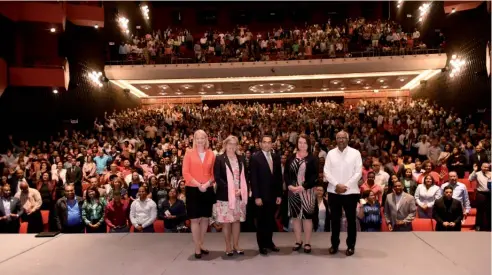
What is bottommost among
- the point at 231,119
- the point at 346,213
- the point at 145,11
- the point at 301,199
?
the point at 346,213

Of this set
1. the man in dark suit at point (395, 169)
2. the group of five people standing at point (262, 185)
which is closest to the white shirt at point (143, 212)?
the group of five people standing at point (262, 185)

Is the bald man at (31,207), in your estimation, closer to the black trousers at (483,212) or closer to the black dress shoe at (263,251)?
the black dress shoe at (263,251)

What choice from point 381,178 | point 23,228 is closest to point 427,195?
point 381,178

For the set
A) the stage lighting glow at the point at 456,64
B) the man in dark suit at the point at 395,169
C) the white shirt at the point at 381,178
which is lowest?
the white shirt at the point at 381,178

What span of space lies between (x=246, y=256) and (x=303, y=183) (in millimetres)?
946

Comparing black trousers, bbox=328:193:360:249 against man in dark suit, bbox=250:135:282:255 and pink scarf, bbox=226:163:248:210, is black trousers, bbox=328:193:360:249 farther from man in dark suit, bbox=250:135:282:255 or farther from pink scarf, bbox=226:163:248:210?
pink scarf, bbox=226:163:248:210

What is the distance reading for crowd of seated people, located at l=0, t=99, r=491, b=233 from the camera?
6000 millimetres

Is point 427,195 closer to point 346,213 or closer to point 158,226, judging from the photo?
point 346,213

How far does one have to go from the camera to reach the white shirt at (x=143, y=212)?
5918mm

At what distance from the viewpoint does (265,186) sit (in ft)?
14.1

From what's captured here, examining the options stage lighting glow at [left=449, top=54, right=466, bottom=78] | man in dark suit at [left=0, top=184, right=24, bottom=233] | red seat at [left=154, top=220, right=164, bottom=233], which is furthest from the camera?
stage lighting glow at [left=449, top=54, right=466, bottom=78]

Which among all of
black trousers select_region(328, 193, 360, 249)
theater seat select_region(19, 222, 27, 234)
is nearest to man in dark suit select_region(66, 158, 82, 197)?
theater seat select_region(19, 222, 27, 234)

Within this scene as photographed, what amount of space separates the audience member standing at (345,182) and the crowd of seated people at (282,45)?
1488 cm

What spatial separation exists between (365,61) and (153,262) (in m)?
16.1
